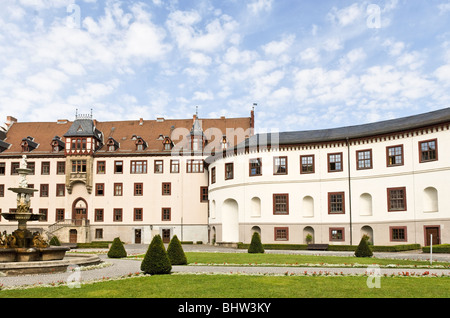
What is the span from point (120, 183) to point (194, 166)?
9.98 m

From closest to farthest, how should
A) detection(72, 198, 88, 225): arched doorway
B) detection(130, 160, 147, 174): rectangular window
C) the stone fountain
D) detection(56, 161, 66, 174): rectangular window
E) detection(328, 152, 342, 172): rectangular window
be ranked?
the stone fountain, detection(328, 152, 342, 172): rectangular window, detection(72, 198, 88, 225): arched doorway, detection(130, 160, 147, 174): rectangular window, detection(56, 161, 66, 174): rectangular window

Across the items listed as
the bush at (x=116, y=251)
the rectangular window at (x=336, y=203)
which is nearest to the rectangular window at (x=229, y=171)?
the rectangular window at (x=336, y=203)

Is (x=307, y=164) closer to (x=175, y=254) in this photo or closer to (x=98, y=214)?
(x=175, y=254)

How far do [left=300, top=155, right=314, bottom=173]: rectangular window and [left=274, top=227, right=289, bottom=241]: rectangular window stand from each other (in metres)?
6.01

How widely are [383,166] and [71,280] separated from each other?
29.7 meters

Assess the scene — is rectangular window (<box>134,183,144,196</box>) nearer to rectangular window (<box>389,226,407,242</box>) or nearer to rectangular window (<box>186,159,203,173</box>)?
rectangular window (<box>186,159,203,173</box>)

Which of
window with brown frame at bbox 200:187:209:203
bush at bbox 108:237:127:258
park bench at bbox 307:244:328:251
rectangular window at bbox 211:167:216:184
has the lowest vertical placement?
park bench at bbox 307:244:328:251

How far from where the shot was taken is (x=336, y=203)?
4097cm

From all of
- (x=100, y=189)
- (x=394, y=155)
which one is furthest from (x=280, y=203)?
(x=100, y=189)

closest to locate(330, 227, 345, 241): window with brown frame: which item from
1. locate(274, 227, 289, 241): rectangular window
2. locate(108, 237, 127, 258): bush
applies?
locate(274, 227, 289, 241): rectangular window

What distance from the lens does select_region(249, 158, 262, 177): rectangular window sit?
44219mm

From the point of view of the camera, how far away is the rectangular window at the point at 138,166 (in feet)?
185

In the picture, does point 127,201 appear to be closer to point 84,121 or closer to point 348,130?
point 84,121
